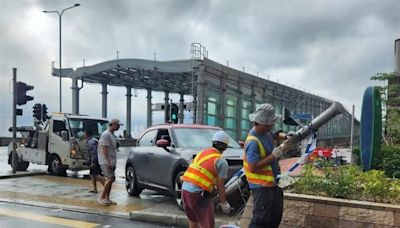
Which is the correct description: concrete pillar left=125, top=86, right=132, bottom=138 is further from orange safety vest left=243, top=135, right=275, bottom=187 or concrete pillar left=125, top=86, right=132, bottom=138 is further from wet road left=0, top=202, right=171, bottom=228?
orange safety vest left=243, top=135, right=275, bottom=187

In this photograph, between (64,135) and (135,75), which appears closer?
(64,135)

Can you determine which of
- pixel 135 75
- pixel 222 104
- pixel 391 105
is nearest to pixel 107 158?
pixel 391 105

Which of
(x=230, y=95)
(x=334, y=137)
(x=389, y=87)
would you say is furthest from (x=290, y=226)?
(x=334, y=137)

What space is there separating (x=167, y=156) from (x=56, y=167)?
7072mm

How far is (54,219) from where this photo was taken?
26.9ft

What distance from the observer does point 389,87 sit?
15.3 meters

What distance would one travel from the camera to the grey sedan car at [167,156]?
8.84m

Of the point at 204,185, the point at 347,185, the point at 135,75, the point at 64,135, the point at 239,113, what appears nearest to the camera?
the point at 204,185

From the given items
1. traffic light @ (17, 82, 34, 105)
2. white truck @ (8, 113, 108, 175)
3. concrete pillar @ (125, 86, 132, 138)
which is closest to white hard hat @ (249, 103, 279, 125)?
white truck @ (8, 113, 108, 175)

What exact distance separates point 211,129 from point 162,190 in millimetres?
1736

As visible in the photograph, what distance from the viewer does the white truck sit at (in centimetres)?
1469

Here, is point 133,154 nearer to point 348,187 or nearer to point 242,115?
point 348,187

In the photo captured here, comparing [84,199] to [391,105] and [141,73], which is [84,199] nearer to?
[391,105]

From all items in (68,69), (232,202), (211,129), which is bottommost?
(232,202)
